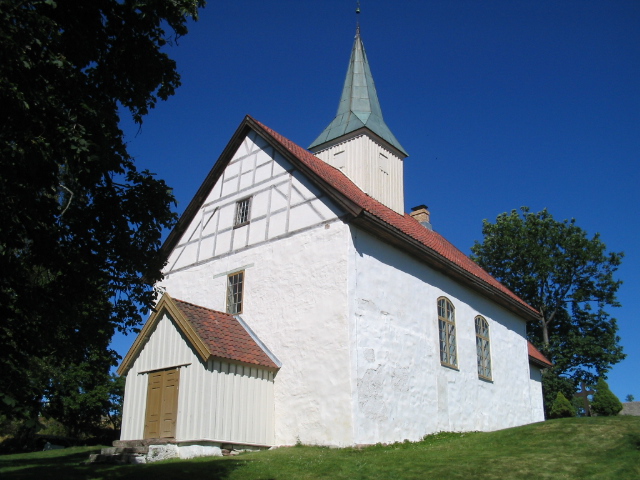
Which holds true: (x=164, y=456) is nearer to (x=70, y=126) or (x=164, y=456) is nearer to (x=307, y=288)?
(x=307, y=288)

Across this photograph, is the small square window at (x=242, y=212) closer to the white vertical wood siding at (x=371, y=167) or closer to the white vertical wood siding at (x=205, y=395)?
the white vertical wood siding at (x=371, y=167)

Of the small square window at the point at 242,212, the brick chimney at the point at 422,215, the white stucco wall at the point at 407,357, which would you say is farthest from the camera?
the brick chimney at the point at 422,215

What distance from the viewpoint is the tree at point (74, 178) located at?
8234 millimetres

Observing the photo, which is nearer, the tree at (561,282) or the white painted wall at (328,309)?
the white painted wall at (328,309)

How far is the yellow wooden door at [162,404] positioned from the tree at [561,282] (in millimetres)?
28491

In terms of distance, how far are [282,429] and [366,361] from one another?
9.07 ft

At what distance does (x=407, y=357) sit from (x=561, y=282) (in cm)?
2613

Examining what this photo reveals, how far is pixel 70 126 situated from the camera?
8.84 metres

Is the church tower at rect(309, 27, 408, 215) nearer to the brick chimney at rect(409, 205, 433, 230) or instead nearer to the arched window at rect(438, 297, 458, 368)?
the arched window at rect(438, 297, 458, 368)

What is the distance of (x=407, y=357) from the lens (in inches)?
645

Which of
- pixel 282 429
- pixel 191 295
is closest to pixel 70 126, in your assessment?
pixel 282 429

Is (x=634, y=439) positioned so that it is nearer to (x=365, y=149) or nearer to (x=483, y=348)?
(x=483, y=348)

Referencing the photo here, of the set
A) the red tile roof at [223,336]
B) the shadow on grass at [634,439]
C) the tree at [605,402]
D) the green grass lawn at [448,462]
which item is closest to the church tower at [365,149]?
the red tile roof at [223,336]

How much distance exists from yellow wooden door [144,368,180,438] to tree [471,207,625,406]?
28491 mm
